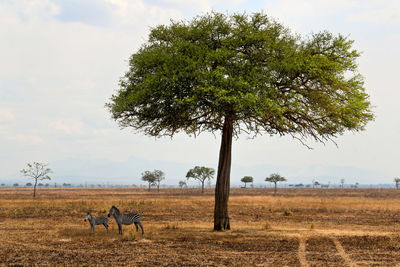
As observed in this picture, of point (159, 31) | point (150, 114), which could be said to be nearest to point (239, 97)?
point (150, 114)

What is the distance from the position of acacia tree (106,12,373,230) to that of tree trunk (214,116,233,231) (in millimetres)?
60

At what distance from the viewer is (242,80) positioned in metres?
20.6

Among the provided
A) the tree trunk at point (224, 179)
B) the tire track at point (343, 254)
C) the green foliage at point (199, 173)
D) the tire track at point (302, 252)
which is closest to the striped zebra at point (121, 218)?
the tree trunk at point (224, 179)

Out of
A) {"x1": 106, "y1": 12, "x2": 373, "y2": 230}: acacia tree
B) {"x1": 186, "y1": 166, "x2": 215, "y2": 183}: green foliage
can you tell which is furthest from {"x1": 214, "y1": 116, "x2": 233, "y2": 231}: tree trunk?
{"x1": 186, "y1": 166, "x2": 215, "y2": 183}: green foliage

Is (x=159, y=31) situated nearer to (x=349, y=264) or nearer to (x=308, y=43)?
(x=308, y=43)

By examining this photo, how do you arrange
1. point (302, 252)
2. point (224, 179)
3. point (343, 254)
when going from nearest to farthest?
point (343, 254) < point (302, 252) < point (224, 179)

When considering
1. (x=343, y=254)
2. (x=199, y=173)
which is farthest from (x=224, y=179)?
(x=199, y=173)

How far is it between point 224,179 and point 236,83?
6669 millimetres

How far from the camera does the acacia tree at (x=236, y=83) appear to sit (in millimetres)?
21094

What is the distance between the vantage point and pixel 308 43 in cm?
2394

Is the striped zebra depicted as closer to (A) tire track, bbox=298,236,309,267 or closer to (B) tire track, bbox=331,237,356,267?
(A) tire track, bbox=298,236,309,267

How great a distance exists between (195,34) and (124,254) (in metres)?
12.6

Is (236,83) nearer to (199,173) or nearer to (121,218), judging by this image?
(121,218)

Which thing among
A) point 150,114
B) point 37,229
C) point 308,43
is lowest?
point 37,229
